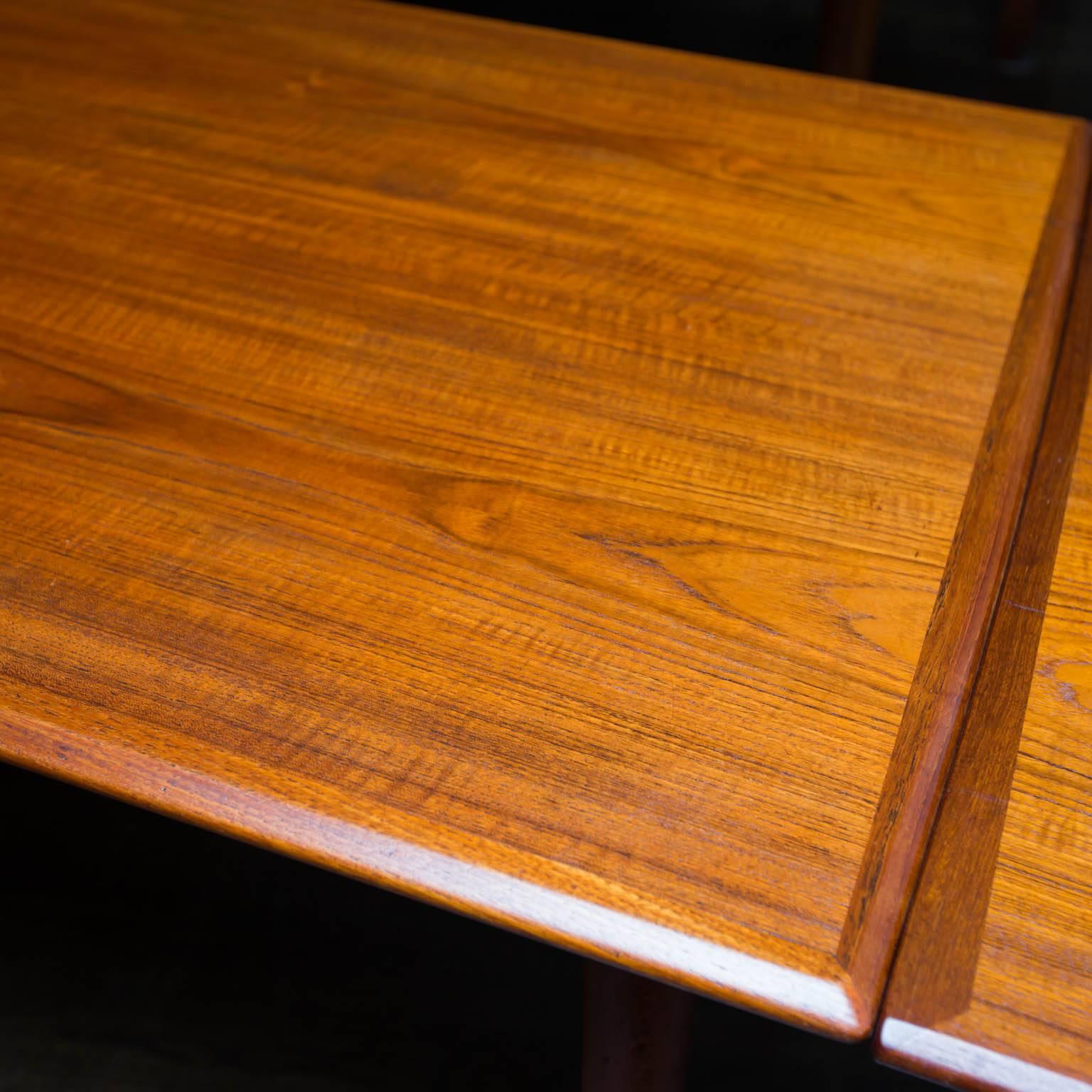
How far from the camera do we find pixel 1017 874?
0.42 metres

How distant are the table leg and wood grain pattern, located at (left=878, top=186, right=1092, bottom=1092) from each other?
6.4 inches

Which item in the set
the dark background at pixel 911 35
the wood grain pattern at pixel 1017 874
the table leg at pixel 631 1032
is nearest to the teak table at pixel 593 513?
the wood grain pattern at pixel 1017 874

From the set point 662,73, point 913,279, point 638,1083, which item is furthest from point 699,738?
point 662,73

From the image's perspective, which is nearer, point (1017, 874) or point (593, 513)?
point (1017, 874)

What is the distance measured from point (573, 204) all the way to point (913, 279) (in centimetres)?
21

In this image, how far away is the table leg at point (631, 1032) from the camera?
21.5 inches

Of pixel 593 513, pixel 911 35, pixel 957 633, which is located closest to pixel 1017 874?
pixel 957 633

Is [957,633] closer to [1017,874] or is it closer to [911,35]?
[1017,874]

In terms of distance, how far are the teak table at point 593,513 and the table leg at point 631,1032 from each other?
0.15 metres

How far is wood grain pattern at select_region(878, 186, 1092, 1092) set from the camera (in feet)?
1.26

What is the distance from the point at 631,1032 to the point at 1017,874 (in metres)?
0.21

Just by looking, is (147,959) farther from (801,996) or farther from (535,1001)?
(801,996)

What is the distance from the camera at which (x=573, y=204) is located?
77cm

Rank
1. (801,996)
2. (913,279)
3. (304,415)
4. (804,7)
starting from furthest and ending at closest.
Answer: (804,7) < (913,279) < (304,415) < (801,996)
